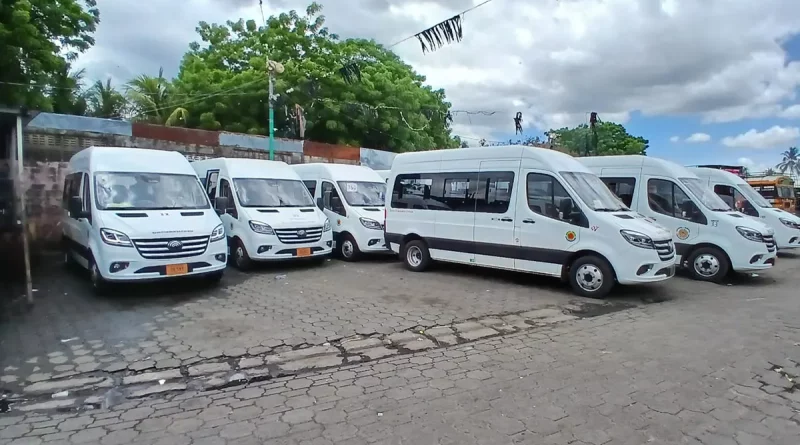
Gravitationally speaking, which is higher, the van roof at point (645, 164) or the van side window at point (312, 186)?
the van roof at point (645, 164)

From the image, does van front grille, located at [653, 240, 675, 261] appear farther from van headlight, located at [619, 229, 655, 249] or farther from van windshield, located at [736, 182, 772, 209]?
van windshield, located at [736, 182, 772, 209]

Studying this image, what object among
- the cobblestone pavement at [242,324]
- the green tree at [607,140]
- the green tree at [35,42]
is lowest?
the cobblestone pavement at [242,324]

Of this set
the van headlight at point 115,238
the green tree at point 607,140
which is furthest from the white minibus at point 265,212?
the green tree at point 607,140

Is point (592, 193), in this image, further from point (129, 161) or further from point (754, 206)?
point (129, 161)

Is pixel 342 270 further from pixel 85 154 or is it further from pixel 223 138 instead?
pixel 223 138

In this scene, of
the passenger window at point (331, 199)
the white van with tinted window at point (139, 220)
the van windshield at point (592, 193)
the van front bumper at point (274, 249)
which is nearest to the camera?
the white van with tinted window at point (139, 220)

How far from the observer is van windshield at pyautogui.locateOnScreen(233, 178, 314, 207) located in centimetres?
963

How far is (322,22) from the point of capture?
22547mm

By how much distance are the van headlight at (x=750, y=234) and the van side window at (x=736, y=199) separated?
394 cm

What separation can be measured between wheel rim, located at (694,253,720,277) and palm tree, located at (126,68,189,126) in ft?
61.0

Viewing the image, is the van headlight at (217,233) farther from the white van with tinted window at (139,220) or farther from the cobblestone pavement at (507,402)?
the cobblestone pavement at (507,402)

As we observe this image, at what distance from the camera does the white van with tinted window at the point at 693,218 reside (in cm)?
869

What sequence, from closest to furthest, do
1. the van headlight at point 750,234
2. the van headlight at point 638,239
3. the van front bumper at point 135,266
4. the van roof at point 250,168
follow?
the van front bumper at point 135,266 < the van headlight at point 638,239 < the van headlight at point 750,234 < the van roof at point 250,168

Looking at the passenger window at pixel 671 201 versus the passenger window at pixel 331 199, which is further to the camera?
the passenger window at pixel 331 199
